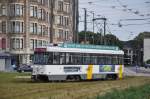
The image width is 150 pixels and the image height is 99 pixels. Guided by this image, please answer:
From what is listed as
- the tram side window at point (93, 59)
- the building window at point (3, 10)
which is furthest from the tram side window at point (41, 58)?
the building window at point (3, 10)

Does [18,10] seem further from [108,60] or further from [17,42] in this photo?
[108,60]

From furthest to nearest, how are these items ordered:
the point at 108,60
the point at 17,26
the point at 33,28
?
the point at 33,28
the point at 17,26
the point at 108,60

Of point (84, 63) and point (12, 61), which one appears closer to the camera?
point (84, 63)

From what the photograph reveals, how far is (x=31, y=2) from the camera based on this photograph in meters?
95.4

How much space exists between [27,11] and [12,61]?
10.4 metres

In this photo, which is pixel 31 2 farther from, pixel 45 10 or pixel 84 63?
pixel 84 63

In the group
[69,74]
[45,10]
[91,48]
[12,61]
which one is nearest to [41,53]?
[69,74]

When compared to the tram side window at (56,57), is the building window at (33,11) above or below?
above

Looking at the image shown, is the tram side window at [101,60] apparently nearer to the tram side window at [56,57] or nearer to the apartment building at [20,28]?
the tram side window at [56,57]

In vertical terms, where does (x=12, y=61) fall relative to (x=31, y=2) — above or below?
below

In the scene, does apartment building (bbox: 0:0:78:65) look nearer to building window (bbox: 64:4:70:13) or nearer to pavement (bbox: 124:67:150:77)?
building window (bbox: 64:4:70:13)

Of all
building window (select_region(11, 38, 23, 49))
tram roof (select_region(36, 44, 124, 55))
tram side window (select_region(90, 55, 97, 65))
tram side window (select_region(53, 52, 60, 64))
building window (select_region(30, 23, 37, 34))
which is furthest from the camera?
building window (select_region(30, 23, 37, 34))

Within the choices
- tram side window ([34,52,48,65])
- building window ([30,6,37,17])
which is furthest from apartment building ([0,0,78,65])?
tram side window ([34,52,48,65])

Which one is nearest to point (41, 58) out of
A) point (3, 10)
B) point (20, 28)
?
point (20, 28)
